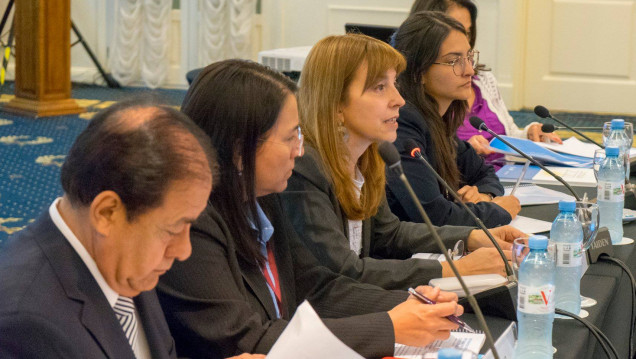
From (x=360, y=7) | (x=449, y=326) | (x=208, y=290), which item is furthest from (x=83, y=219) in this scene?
(x=360, y=7)

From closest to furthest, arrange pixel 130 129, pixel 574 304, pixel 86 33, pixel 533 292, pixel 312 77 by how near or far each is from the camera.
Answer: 1. pixel 130 129
2. pixel 533 292
3. pixel 574 304
4. pixel 312 77
5. pixel 86 33

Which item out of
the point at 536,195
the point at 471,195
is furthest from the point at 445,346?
the point at 536,195

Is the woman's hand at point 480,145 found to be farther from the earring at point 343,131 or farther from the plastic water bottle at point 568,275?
the plastic water bottle at point 568,275

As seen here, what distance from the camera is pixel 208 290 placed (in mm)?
1482

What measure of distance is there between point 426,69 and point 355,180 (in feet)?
2.47

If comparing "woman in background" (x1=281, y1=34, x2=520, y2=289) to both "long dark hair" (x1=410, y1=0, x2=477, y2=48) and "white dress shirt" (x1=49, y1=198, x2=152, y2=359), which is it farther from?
"long dark hair" (x1=410, y1=0, x2=477, y2=48)

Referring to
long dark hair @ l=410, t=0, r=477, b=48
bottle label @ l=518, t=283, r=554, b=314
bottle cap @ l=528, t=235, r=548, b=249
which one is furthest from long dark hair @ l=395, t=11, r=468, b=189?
bottle label @ l=518, t=283, r=554, b=314

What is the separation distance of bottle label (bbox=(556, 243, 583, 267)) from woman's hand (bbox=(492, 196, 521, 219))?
720mm

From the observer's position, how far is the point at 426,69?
2.73 meters

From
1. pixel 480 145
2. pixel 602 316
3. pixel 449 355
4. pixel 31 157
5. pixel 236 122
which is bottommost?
pixel 31 157

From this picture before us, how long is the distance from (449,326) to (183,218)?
599 millimetres

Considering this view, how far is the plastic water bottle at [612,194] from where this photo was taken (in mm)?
2326

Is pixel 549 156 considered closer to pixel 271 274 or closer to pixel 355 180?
pixel 355 180

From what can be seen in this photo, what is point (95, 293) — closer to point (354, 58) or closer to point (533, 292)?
point (533, 292)
